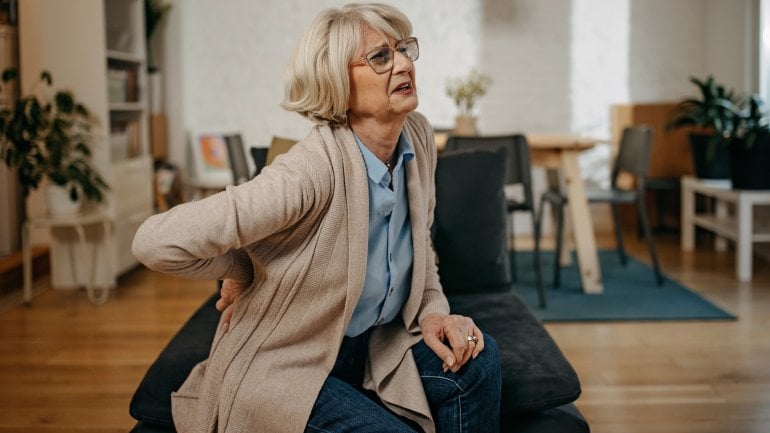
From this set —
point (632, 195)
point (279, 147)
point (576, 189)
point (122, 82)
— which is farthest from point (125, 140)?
point (279, 147)

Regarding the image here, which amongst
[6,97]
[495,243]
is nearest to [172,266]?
[495,243]

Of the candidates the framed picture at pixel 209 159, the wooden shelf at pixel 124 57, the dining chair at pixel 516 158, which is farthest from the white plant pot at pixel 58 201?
the dining chair at pixel 516 158

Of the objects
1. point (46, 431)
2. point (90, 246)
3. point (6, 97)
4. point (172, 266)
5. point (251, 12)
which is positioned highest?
point (251, 12)

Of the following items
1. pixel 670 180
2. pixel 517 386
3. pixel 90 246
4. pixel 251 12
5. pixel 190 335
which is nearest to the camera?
pixel 517 386

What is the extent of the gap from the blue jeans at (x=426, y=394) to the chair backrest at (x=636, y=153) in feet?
10.7

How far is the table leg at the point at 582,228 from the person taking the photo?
477cm

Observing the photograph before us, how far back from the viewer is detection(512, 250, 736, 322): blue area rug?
4.24 meters

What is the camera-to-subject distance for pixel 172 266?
1.58 meters

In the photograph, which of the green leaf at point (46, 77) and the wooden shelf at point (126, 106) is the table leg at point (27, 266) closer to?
the green leaf at point (46, 77)

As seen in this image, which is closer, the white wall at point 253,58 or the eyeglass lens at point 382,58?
the eyeglass lens at point 382,58

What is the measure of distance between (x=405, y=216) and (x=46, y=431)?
1.59 m

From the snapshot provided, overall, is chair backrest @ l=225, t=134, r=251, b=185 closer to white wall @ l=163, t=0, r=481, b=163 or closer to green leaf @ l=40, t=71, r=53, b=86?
green leaf @ l=40, t=71, r=53, b=86

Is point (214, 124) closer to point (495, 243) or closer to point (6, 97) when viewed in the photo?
point (6, 97)

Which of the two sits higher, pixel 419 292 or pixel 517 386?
pixel 419 292
